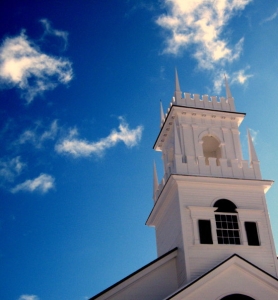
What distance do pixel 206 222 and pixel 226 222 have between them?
4.17 ft

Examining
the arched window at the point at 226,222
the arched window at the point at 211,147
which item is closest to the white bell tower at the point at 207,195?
the arched window at the point at 226,222

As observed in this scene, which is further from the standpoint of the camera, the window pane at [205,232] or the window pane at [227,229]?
the window pane at [227,229]

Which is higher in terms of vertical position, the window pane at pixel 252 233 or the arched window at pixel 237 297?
the window pane at pixel 252 233

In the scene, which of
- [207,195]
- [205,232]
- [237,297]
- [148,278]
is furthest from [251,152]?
[148,278]

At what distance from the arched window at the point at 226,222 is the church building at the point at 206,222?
2.2 inches

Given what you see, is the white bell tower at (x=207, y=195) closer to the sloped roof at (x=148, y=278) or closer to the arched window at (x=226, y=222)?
the arched window at (x=226, y=222)

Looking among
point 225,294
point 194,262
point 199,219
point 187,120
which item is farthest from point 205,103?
point 225,294

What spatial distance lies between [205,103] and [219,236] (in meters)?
9.61

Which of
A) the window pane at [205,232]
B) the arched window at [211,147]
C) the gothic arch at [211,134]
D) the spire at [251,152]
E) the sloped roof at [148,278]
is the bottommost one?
the sloped roof at [148,278]

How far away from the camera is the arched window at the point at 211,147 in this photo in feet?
111

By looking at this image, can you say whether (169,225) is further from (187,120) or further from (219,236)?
(187,120)

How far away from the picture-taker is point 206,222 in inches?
1114

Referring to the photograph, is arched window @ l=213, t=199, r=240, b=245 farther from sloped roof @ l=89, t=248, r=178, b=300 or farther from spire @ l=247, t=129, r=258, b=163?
spire @ l=247, t=129, r=258, b=163

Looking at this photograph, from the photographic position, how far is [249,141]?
105ft
